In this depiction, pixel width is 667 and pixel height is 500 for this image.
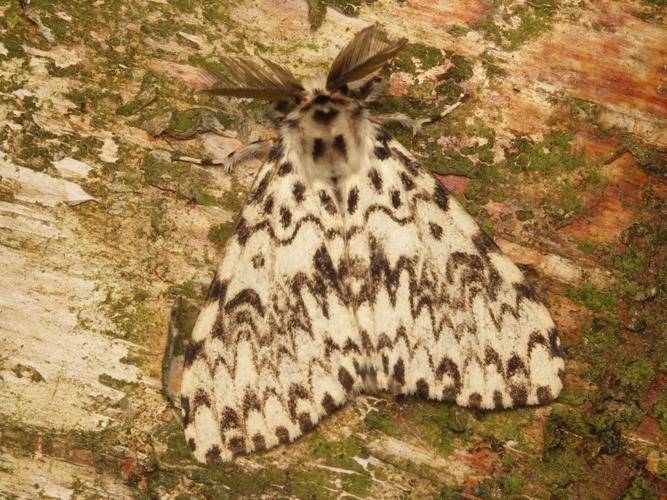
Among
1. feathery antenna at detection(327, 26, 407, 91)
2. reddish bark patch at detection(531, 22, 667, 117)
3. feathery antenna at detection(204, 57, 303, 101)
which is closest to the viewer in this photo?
feathery antenna at detection(327, 26, 407, 91)

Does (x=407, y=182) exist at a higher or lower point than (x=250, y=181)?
higher

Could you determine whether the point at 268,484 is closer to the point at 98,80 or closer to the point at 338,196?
the point at 338,196

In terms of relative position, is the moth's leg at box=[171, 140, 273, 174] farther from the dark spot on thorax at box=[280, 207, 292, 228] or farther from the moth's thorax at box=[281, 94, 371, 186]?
the dark spot on thorax at box=[280, 207, 292, 228]

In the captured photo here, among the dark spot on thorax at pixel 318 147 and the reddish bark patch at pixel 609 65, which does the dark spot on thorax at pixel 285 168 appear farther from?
the reddish bark patch at pixel 609 65

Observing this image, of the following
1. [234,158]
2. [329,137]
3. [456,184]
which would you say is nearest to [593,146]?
[456,184]

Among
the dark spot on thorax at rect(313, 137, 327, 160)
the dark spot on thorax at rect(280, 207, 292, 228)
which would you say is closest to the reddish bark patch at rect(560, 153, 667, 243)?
the dark spot on thorax at rect(313, 137, 327, 160)

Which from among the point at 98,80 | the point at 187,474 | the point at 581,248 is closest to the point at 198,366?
the point at 187,474

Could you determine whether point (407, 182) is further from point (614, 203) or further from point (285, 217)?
point (614, 203)
